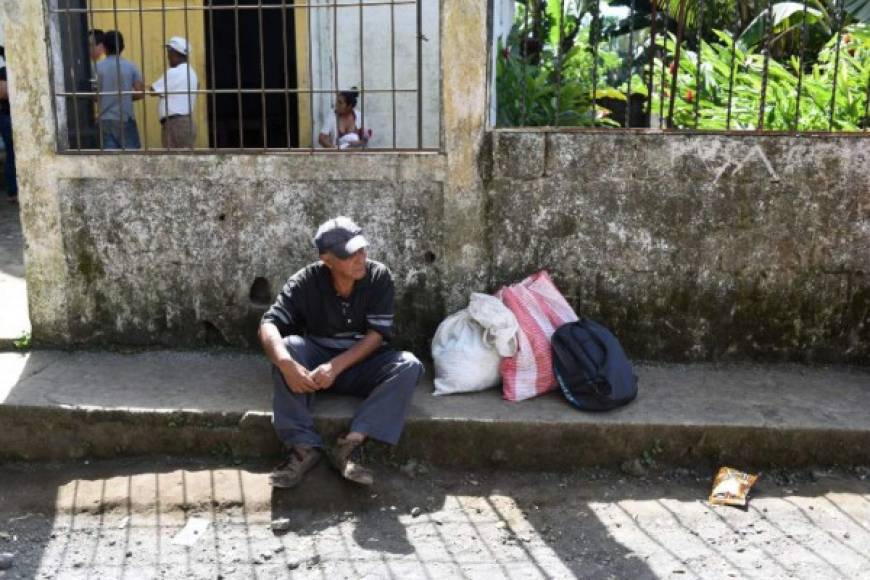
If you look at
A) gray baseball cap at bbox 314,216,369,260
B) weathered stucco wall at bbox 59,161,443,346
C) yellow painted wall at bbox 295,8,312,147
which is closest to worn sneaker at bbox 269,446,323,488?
gray baseball cap at bbox 314,216,369,260

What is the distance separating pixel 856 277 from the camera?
4.67 meters

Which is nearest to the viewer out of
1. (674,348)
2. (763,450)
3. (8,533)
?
(8,533)

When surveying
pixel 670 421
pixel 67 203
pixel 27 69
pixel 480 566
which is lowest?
pixel 480 566

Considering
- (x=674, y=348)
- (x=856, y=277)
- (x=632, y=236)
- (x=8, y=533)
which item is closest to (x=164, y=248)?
(x=8, y=533)

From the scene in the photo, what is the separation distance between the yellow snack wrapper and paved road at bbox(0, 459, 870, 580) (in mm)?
53

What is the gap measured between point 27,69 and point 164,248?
118cm

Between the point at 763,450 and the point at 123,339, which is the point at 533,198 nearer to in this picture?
the point at 763,450

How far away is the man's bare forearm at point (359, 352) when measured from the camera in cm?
400

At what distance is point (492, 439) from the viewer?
4039 mm

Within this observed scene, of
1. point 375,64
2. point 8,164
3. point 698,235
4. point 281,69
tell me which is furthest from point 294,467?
point 8,164

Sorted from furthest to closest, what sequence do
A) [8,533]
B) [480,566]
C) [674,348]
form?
1. [674,348]
2. [8,533]
3. [480,566]

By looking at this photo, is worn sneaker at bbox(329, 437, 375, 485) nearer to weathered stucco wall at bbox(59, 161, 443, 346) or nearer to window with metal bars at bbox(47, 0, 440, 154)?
weathered stucco wall at bbox(59, 161, 443, 346)

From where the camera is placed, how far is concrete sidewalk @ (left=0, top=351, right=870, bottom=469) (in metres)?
4.02

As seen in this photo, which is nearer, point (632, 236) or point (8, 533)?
point (8, 533)
